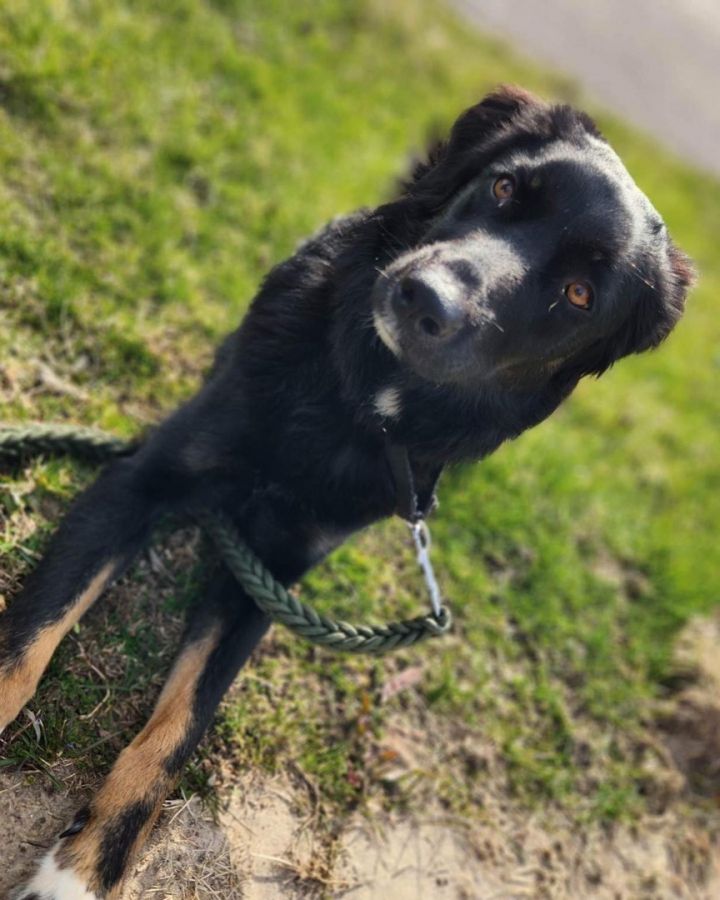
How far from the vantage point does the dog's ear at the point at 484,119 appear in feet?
9.97

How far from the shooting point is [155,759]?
266 centimetres

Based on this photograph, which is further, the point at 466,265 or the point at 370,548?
the point at 370,548

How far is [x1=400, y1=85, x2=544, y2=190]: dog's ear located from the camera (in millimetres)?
3039

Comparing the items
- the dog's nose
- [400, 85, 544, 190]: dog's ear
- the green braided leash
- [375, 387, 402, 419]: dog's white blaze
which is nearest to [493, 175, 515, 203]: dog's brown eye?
[400, 85, 544, 190]: dog's ear

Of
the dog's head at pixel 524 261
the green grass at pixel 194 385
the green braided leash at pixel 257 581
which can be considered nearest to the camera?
the dog's head at pixel 524 261

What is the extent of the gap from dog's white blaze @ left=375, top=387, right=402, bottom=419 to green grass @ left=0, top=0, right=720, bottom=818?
1048 millimetres

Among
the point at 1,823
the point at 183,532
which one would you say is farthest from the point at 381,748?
the point at 1,823

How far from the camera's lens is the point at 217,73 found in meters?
5.32

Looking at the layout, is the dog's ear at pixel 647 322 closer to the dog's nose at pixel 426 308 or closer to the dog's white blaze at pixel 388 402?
the dog's white blaze at pixel 388 402

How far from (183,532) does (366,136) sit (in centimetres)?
363

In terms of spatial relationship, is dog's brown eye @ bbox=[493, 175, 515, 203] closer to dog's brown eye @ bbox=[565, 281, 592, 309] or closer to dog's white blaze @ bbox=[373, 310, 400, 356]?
dog's brown eye @ bbox=[565, 281, 592, 309]

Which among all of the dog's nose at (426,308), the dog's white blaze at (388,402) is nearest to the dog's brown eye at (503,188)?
the dog's nose at (426,308)

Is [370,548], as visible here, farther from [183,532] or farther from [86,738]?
[86,738]

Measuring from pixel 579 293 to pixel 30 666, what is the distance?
2068 millimetres
